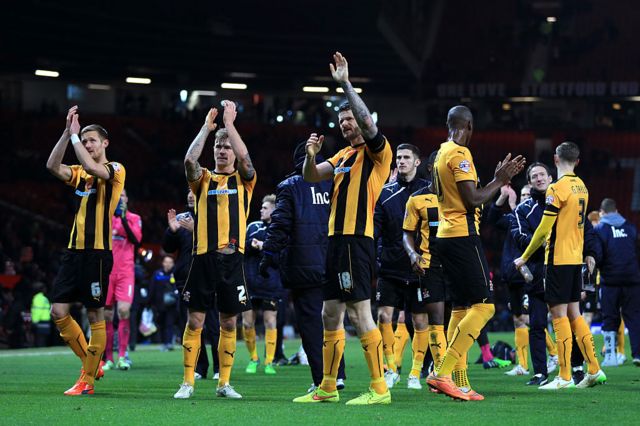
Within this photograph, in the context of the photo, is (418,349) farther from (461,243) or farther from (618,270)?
(618,270)

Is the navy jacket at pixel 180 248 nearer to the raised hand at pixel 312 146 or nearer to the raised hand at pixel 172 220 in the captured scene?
the raised hand at pixel 172 220

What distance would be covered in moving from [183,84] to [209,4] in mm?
6131

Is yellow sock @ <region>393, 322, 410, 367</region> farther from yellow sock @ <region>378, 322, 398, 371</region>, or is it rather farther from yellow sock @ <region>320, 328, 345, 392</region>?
yellow sock @ <region>320, 328, 345, 392</region>

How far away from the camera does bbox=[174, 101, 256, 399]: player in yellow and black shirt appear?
30.3 ft

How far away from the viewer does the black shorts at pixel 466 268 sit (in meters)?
8.91

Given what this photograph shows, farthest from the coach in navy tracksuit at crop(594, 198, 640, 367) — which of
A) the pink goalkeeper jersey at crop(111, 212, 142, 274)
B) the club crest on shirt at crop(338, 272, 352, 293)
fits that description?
the club crest on shirt at crop(338, 272, 352, 293)

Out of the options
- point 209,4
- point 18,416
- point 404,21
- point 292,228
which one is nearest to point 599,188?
point 404,21

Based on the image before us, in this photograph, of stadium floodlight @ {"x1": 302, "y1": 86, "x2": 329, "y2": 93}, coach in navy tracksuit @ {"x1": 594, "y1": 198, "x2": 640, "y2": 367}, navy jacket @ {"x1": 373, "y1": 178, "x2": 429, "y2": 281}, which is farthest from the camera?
stadium floodlight @ {"x1": 302, "y1": 86, "x2": 329, "y2": 93}

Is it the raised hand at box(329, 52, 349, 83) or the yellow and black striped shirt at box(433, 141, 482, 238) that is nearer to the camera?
the raised hand at box(329, 52, 349, 83)

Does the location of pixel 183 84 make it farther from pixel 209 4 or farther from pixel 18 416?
pixel 18 416

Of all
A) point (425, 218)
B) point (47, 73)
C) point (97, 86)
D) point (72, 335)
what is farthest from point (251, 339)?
point (97, 86)

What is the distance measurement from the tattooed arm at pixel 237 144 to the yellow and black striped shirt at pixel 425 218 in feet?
6.47

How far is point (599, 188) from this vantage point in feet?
146

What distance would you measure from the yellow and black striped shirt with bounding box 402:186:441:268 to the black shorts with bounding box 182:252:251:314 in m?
2.12
